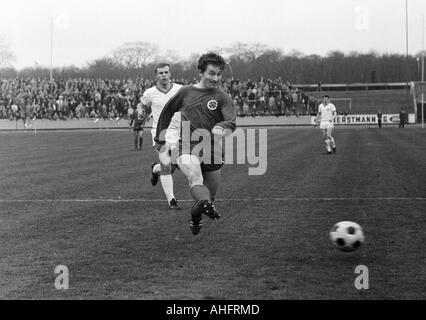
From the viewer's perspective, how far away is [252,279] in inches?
276

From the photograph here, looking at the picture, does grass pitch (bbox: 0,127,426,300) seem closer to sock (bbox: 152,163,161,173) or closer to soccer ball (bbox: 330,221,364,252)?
soccer ball (bbox: 330,221,364,252)

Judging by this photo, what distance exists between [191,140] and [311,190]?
6068 millimetres

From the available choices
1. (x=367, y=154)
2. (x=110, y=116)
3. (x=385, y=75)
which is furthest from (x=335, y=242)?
(x=385, y=75)

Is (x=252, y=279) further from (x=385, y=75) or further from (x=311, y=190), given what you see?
A: (x=385, y=75)

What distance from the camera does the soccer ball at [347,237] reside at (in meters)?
8.20

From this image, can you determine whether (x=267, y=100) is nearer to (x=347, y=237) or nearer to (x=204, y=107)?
(x=204, y=107)

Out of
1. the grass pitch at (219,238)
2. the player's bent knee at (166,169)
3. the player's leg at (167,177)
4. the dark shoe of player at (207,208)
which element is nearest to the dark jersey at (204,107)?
the dark shoe of player at (207,208)

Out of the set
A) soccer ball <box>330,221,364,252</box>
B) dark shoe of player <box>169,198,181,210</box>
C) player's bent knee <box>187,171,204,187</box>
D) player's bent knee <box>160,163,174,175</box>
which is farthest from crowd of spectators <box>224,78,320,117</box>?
soccer ball <box>330,221,364,252</box>

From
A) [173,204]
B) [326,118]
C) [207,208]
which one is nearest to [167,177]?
[173,204]

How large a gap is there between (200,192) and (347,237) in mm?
1793

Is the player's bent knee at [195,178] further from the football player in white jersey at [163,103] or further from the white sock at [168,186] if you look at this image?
the white sock at [168,186]

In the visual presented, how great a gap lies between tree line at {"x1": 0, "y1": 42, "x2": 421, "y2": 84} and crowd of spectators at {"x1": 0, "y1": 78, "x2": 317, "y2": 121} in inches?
366

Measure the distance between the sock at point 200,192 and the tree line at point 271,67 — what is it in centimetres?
6480

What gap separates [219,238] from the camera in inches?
368
